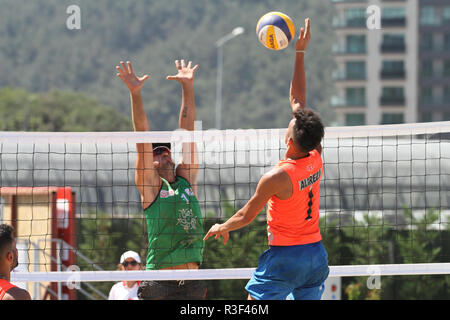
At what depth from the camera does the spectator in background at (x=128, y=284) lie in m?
9.43

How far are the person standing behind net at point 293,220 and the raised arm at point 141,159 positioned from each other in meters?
1.36

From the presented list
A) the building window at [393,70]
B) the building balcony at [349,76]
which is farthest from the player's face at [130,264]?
the building balcony at [349,76]

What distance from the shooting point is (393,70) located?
9119cm

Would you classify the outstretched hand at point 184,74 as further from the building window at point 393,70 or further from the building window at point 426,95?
the building window at point 426,95

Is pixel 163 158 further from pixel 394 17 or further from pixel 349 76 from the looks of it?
pixel 349 76

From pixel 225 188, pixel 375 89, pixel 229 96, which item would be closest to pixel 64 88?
pixel 229 96

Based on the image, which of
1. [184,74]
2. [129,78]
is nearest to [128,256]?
[184,74]

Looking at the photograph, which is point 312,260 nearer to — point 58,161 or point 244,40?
point 58,161

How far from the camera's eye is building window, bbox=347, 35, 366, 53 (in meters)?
94.1

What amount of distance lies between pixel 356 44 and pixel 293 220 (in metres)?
91.9

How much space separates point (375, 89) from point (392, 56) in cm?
482

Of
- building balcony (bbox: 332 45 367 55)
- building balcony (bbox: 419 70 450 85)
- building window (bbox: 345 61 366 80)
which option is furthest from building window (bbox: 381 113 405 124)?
building balcony (bbox: 332 45 367 55)

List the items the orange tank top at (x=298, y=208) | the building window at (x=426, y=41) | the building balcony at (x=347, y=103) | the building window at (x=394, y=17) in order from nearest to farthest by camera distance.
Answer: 1. the orange tank top at (x=298, y=208)
2. the building window at (x=426, y=41)
3. the building window at (x=394, y=17)
4. the building balcony at (x=347, y=103)

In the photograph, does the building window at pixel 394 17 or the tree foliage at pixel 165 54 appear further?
the tree foliage at pixel 165 54
